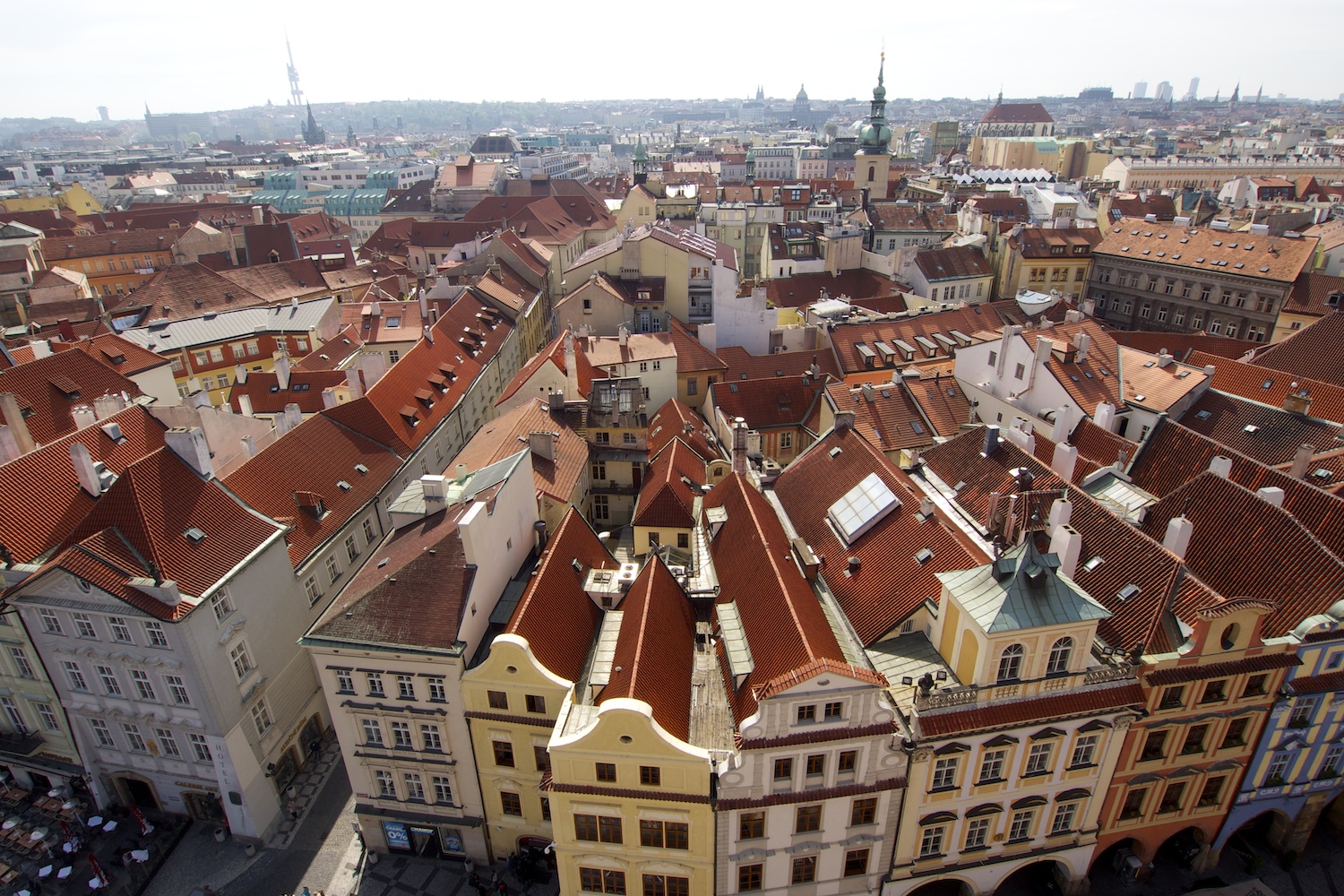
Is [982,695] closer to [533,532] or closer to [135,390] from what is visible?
[533,532]

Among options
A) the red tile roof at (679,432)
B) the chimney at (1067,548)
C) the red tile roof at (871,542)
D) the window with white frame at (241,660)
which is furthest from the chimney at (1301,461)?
the window with white frame at (241,660)

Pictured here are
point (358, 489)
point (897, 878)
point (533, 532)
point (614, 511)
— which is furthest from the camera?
point (614, 511)

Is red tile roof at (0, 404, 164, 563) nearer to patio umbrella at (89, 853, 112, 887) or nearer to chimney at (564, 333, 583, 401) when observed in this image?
patio umbrella at (89, 853, 112, 887)

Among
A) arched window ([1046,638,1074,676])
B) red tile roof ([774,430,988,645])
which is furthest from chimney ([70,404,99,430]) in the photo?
arched window ([1046,638,1074,676])

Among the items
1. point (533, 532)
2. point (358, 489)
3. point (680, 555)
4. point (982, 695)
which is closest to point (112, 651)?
point (358, 489)

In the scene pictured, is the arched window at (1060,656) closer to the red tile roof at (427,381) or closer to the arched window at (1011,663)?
the arched window at (1011,663)

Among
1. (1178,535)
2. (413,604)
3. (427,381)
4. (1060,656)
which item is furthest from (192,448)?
(1178,535)
